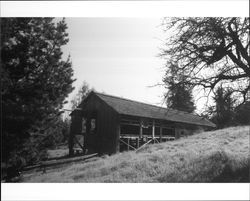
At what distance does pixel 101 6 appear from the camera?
6305 mm

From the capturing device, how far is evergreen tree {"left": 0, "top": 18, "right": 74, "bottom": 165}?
6504mm

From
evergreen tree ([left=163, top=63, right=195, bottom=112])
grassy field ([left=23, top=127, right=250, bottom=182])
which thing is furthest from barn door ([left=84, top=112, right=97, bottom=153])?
evergreen tree ([left=163, top=63, right=195, bottom=112])

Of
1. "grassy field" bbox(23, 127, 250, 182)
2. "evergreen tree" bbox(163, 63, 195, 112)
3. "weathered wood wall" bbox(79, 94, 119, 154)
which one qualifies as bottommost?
"grassy field" bbox(23, 127, 250, 182)

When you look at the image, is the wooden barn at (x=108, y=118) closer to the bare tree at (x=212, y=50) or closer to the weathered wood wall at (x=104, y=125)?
the weathered wood wall at (x=104, y=125)

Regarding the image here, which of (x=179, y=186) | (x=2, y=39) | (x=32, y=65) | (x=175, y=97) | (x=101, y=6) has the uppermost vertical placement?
(x=101, y=6)

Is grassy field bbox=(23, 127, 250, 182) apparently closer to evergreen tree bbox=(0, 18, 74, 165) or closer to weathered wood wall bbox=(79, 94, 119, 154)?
evergreen tree bbox=(0, 18, 74, 165)

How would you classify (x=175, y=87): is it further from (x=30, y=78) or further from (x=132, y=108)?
(x=132, y=108)

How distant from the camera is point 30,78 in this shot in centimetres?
707

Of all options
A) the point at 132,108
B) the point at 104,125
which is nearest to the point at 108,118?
the point at 104,125

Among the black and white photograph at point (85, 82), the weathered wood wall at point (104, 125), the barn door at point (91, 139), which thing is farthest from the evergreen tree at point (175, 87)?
the barn door at point (91, 139)

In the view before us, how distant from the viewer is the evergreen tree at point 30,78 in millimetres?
6504

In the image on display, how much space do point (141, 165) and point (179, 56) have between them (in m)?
3.81

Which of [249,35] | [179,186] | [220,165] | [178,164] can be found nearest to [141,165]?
[178,164]

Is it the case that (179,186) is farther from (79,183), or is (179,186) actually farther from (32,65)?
(32,65)
